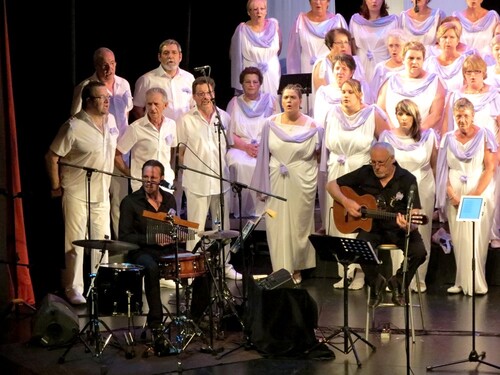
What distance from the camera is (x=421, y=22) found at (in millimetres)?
11414

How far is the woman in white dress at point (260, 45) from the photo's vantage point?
38.5ft

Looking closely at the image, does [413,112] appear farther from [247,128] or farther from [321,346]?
[321,346]

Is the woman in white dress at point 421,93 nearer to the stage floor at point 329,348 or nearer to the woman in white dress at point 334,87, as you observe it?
the woman in white dress at point 334,87

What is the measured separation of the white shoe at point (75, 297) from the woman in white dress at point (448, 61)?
4038mm

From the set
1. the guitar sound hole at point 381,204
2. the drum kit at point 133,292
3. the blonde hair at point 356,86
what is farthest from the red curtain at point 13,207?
the guitar sound hole at point 381,204

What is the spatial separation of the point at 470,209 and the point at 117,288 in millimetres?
2633

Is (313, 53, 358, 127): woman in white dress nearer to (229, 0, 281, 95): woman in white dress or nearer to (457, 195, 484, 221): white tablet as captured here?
(229, 0, 281, 95): woman in white dress

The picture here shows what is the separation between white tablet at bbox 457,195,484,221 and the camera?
7.43 metres

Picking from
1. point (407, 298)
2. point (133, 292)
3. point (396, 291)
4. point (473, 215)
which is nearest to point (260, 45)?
point (396, 291)

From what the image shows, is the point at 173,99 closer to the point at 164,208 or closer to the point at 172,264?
the point at 164,208

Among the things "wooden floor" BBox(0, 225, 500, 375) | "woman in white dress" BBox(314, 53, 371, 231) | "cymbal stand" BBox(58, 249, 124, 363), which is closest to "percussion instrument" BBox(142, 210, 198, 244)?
"cymbal stand" BBox(58, 249, 124, 363)

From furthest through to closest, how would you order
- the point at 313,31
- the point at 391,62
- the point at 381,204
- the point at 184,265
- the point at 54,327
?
the point at 313,31 < the point at 391,62 < the point at 381,204 < the point at 54,327 < the point at 184,265

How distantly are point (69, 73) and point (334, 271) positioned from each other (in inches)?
125

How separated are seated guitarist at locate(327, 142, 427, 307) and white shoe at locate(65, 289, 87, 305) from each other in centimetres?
252
